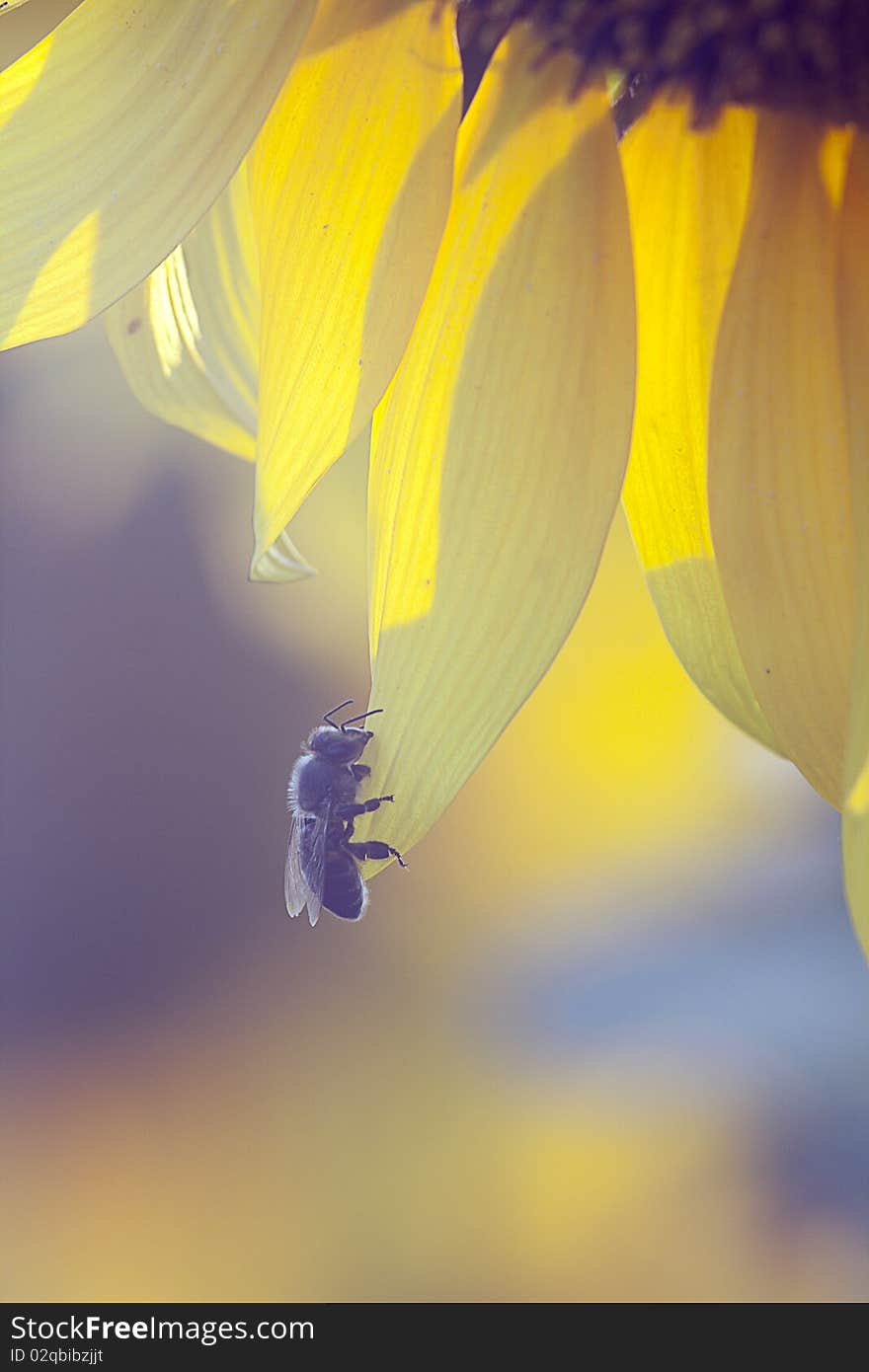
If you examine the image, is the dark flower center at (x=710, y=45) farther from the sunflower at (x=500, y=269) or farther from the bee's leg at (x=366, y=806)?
the bee's leg at (x=366, y=806)

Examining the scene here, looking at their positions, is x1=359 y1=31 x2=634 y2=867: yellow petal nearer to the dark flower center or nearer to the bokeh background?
the dark flower center

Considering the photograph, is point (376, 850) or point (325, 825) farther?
point (325, 825)

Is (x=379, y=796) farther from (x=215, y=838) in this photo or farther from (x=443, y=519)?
(x=215, y=838)

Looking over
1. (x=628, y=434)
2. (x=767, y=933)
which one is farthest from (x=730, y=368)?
(x=767, y=933)

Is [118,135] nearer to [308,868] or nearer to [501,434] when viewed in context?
[501,434]

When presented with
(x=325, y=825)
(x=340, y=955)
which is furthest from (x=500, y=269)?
(x=340, y=955)

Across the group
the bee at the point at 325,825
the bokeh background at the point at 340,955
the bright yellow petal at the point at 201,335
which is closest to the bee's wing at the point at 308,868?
the bee at the point at 325,825
